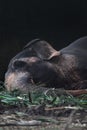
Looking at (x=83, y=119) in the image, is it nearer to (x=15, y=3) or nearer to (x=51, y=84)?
(x=51, y=84)

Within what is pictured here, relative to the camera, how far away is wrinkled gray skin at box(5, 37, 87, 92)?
18.3 feet

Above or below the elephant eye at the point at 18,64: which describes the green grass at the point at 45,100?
below

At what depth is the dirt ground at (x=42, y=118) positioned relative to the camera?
3.17 m

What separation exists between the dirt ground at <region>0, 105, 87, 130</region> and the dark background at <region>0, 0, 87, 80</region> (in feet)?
14.8

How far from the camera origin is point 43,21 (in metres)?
8.42

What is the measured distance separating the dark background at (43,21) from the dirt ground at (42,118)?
451 cm

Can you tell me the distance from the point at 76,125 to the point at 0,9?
5322 millimetres

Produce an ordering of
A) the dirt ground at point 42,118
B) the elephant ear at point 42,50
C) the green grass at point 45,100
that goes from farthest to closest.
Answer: the elephant ear at point 42,50, the green grass at point 45,100, the dirt ground at point 42,118

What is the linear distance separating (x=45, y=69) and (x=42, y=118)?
2.25 meters

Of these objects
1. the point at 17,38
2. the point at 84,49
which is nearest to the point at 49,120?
the point at 84,49

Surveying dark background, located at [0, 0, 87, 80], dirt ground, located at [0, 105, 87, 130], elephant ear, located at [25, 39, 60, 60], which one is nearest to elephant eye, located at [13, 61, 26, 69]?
elephant ear, located at [25, 39, 60, 60]

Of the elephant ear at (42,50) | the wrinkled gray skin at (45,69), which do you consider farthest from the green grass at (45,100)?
the elephant ear at (42,50)

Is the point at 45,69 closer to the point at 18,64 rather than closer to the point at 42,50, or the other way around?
the point at 18,64

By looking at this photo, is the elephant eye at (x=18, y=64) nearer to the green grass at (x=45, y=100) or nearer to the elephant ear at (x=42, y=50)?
the elephant ear at (x=42, y=50)
